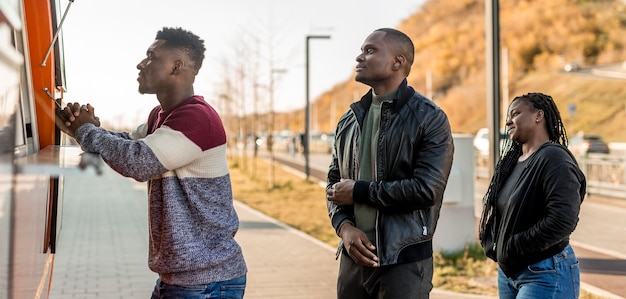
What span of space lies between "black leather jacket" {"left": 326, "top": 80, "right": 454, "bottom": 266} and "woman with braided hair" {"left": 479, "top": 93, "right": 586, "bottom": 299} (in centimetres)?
44

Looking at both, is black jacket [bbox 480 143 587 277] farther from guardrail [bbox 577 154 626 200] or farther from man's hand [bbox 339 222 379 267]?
guardrail [bbox 577 154 626 200]

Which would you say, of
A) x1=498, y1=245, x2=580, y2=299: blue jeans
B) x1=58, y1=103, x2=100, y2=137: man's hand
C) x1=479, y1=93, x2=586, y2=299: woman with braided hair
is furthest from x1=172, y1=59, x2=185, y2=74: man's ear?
x1=498, y1=245, x2=580, y2=299: blue jeans

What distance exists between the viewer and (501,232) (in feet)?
11.5

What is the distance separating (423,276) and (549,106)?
39.6 inches

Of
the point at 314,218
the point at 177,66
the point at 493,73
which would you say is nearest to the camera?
the point at 177,66

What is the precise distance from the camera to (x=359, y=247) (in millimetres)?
3086

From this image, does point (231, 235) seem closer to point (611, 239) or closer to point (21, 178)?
point (21, 178)

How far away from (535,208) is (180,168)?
153cm

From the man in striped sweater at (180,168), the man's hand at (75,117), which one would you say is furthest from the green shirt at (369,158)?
the man's hand at (75,117)

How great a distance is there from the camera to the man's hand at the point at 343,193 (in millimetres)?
3135

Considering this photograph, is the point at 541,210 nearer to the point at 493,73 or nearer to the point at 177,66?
the point at 177,66

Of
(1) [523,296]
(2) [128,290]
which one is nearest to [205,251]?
(1) [523,296]

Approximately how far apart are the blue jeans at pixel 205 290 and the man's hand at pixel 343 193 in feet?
1.76

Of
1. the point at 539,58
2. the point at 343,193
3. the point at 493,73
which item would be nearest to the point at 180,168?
the point at 343,193
